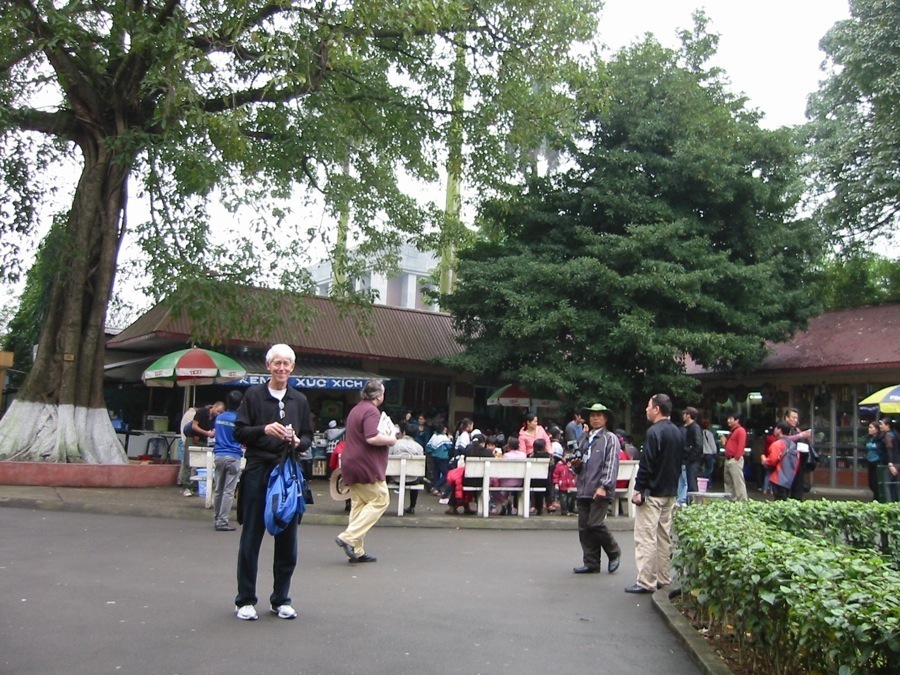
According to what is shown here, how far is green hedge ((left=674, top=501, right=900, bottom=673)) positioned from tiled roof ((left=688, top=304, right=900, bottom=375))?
50.2 ft

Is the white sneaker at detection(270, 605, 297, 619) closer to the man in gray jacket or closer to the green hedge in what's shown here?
the green hedge

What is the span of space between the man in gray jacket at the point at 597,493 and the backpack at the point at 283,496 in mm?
3621

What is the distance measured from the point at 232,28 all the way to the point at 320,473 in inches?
395

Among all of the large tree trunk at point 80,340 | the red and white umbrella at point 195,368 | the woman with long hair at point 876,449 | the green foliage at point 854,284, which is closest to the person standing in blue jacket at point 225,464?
the red and white umbrella at point 195,368

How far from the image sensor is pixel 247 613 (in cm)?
628

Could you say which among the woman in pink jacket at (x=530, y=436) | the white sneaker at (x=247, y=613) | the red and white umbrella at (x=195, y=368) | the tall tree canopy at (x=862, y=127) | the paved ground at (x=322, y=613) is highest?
the tall tree canopy at (x=862, y=127)

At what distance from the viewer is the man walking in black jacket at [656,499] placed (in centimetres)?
830

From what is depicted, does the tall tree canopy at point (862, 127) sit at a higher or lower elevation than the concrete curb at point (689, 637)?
higher

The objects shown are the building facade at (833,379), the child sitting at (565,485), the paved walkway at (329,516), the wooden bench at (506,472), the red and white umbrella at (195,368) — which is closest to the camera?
the paved walkway at (329,516)

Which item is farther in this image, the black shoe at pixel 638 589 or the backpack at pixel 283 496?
the black shoe at pixel 638 589

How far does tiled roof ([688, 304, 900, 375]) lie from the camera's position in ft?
70.1

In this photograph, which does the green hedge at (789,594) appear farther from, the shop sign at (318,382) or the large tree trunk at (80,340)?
the shop sign at (318,382)

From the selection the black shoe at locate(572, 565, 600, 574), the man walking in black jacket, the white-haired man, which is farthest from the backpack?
the black shoe at locate(572, 565, 600, 574)

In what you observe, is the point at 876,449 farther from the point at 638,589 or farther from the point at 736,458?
the point at 638,589
